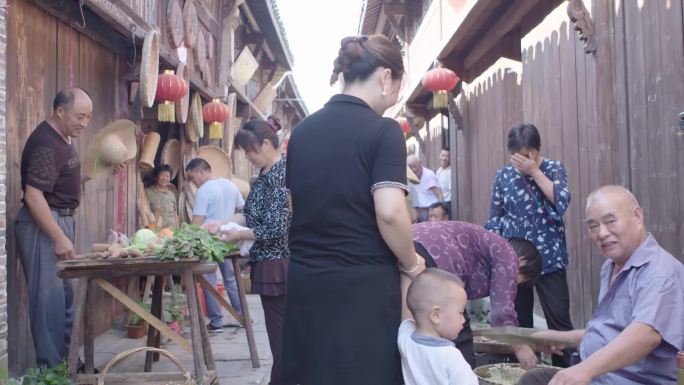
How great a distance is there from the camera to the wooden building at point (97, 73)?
5086mm

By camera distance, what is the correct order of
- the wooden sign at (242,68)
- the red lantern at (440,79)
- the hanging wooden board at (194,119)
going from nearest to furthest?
the red lantern at (440,79), the hanging wooden board at (194,119), the wooden sign at (242,68)

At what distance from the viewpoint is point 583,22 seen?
527cm

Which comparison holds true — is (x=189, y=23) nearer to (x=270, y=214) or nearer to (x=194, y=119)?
(x=194, y=119)

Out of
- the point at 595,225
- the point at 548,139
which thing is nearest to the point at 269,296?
the point at 595,225

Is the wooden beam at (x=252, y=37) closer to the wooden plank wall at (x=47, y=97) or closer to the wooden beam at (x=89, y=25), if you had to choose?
the wooden beam at (x=89, y=25)

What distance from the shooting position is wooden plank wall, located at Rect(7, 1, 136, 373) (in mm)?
5051

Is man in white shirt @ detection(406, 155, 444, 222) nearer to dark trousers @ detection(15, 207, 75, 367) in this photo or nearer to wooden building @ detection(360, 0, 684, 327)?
wooden building @ detection(360, 0, 684, 327)

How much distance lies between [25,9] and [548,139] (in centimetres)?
467

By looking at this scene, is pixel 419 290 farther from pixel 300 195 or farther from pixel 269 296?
pixel 269 296

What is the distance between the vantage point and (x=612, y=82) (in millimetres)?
4973

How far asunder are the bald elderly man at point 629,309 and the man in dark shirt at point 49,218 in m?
3.47

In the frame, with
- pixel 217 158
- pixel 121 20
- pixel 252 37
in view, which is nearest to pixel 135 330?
pixel 121 20

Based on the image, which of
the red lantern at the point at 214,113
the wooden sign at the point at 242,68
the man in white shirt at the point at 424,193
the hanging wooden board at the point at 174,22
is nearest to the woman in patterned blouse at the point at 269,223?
the hanging wooden board at the point at 174,22

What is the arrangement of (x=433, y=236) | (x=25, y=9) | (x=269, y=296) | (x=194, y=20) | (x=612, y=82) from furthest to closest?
1. (x=194, y=20)
2. (x=25, y=9)
3. (x=612, y=82)
4. (x=269, y=296)
5. (x=433, y=236)
